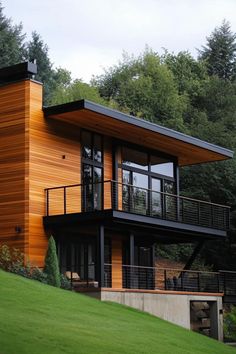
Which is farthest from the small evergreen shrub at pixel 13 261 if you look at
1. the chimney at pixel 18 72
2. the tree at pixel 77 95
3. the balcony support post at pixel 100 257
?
the tree at pixel 77 95

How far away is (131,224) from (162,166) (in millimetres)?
5985

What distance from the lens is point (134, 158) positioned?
3184cm

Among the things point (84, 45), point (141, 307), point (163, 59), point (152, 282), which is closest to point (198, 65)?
point (163, 59)

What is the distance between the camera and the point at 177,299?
2830 cm

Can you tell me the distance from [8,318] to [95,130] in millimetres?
14768

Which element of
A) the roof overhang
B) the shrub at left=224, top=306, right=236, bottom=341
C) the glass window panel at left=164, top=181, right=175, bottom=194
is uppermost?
the roof overhang

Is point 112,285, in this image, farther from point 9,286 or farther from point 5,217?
point 9,286

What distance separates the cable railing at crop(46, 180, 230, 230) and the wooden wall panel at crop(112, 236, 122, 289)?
1.46m

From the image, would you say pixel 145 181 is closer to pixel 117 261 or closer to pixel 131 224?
pixel 117 261

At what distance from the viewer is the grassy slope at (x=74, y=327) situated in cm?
1416

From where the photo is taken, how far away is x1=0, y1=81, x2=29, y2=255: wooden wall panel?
2675 centimetres

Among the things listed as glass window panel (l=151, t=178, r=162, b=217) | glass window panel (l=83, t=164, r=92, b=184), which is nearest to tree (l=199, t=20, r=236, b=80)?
glass window panel (l=151, t=178, r=162, b=217)

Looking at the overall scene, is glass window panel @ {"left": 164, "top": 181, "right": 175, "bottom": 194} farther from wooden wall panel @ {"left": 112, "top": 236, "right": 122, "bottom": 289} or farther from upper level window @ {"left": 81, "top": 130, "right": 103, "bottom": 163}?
upper level window @ {"left": 81, "top": 130, "right": 103, "bottom": 163}

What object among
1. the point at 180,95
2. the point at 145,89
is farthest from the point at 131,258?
the point at 180,95
